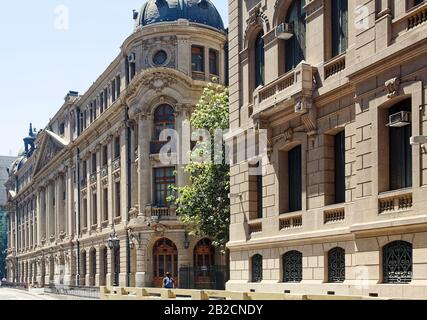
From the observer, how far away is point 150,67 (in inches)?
1833

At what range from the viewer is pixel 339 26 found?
19906 mm

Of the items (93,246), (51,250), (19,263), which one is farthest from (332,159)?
(19,263)

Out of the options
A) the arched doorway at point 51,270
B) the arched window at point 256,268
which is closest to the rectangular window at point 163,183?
the arched window at point 256,268

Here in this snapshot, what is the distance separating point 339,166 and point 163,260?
94.0 feet

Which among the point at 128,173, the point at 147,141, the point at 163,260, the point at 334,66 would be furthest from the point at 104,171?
the point at 334,66

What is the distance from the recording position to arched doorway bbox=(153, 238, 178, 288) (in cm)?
4625

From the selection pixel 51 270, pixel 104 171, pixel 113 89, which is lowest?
pixel 51 270

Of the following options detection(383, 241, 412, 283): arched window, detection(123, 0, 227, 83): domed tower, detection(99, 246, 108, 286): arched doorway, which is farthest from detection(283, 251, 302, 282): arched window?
detection(99, 246, 108, 286): arched doorway

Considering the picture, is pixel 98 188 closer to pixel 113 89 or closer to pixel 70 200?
pixel 113 89

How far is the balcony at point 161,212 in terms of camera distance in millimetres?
45938

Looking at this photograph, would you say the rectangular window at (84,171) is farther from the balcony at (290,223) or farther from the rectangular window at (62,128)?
the balcony at (290,223)

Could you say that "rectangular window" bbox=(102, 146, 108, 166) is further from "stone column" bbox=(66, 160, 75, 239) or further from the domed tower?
"stone column" bbox=(66, 160, 75, 239)

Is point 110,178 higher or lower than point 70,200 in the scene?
higher

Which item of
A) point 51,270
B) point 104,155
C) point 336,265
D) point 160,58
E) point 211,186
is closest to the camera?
point 336,265
